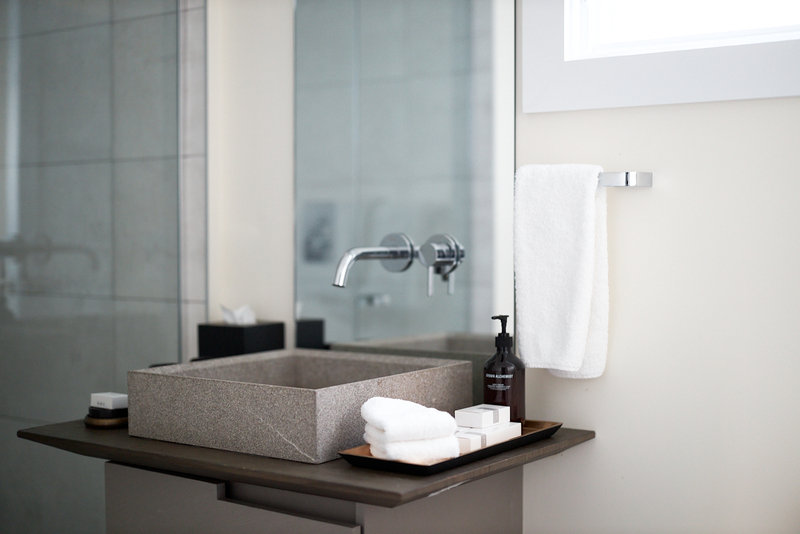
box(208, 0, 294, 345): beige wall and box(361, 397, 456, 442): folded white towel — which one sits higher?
box(208, 0, 294, 345): beige wall

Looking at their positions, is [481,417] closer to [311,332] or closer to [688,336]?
[688,336]

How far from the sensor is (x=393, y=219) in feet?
6.48

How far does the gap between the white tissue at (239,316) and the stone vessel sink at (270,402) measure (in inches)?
13.1

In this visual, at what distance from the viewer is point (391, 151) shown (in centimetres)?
198

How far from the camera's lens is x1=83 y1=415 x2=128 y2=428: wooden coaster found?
5.43ft

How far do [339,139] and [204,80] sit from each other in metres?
0.41

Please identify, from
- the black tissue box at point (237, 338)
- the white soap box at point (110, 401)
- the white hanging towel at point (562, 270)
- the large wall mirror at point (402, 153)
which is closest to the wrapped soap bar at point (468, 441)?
the white hanging towel at point (562, 270)

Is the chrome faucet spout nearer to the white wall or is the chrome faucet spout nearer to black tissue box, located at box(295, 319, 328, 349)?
black tissue box, located at box(295, 319, 328, 349)

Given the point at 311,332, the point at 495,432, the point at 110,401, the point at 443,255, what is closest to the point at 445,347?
the point at 443,255

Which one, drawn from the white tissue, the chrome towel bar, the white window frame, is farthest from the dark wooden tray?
the white tissue

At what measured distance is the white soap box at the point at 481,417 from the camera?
1.46 meters

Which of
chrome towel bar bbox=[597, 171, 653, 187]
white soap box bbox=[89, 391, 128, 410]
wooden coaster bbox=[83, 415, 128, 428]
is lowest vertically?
wooden coaster bbox=[83, 415, 128, 428]

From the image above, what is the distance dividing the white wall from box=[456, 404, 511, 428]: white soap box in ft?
0.88

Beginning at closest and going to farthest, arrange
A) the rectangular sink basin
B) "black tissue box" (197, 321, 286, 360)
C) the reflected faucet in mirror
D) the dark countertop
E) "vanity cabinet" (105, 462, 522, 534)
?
the dark countertop
"vanity cabinet" (105, 462, 522, 534)
the rectangular sink basin
the reflected faucet in mirror
"black tissue box" (197, 321, 286, 360)
